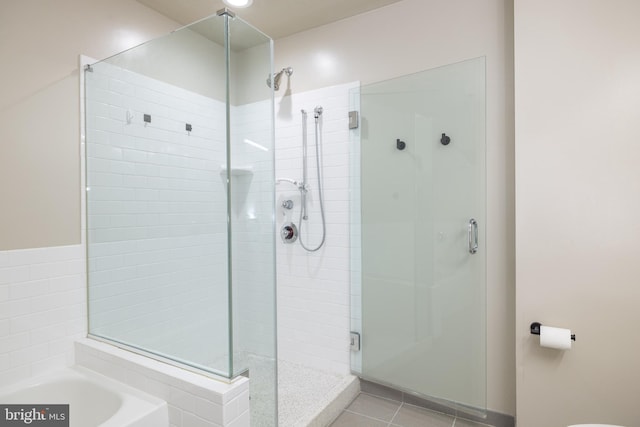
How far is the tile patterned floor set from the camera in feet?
7.13

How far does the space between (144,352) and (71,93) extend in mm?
1503

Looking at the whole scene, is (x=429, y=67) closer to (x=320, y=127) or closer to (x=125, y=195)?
(x=320, y=127)

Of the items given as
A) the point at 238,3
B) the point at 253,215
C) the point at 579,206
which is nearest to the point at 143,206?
the point at 253,215

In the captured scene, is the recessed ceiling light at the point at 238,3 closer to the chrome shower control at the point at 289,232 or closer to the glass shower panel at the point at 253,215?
the glass shower panel at the point at 253,215

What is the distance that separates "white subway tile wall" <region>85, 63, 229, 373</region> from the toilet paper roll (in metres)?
1.78

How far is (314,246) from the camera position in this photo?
9.00 ft

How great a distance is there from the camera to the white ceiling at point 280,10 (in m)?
2.36

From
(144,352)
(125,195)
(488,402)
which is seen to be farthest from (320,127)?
(488,402)

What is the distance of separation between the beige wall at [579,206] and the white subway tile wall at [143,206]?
1756 mm

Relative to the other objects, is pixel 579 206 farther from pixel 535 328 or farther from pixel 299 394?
pixel 299 394

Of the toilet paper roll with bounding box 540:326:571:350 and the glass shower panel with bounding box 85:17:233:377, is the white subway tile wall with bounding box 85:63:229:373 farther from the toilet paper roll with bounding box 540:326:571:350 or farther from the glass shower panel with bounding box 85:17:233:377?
the toilet paper roll with bounding box 540:326:571:350

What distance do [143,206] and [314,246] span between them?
128 centimetres

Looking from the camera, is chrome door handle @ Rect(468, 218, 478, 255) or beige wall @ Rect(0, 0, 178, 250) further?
chrome door handle @ Rect(468, 218, 478, 255)

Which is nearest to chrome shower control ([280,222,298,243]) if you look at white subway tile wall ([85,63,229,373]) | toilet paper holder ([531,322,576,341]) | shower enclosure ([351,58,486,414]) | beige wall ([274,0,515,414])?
shower enclosure ([351,58,486,414])
